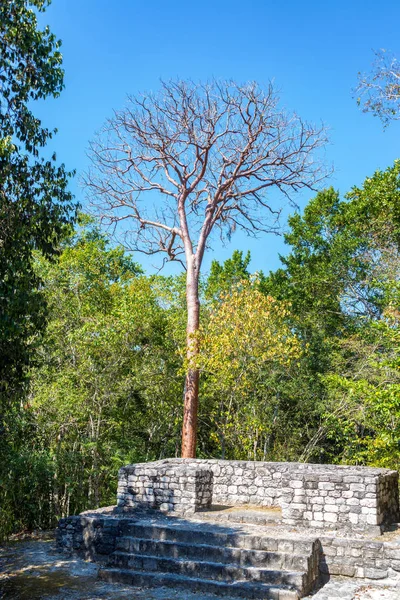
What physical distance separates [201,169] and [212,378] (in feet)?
19.0

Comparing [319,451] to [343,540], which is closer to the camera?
[343,540]

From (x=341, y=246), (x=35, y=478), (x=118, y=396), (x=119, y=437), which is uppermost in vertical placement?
(x=341, y=246)

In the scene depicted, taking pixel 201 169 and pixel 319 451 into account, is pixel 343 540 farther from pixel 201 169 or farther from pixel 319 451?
pixel 201 169

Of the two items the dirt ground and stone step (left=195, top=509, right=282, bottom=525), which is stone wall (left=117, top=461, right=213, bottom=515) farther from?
the dirt ground

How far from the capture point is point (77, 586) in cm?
839

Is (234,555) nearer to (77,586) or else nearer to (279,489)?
(77,586)

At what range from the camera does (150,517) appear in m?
10.4

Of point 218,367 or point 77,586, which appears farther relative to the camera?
point 218,367

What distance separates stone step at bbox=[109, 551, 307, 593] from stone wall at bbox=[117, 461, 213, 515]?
67.0 inches

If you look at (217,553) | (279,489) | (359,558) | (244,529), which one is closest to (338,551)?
(359,558)

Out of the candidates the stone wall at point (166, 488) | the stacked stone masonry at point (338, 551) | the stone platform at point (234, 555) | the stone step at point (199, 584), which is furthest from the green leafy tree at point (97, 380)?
the stone step at point (199, 584)

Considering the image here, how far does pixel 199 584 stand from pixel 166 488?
2769mm

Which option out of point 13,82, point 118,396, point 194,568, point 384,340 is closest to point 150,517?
point 194,568

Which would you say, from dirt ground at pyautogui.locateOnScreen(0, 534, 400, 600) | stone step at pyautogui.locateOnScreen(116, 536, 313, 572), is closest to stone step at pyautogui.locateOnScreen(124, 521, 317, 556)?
stone step at pyautogui.locateOnScreen(116, 536, 313, 572)
